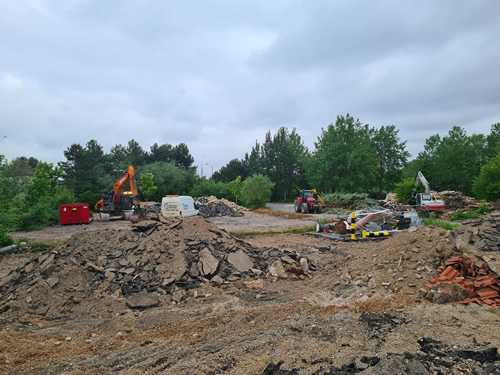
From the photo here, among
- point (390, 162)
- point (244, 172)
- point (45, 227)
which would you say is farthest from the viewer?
point (244, 172)

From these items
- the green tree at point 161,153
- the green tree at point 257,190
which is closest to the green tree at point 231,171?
the green tree at point 161,153

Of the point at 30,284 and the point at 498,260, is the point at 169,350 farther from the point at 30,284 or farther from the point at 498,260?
the point at 498,260

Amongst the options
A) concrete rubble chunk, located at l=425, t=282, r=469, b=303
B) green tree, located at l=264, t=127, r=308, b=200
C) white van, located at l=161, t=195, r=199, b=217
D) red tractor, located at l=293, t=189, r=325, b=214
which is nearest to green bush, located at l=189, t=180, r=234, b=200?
green tree, located at l=264, t=127, r=308, b=200

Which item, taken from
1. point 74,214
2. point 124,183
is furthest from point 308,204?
point 74,214

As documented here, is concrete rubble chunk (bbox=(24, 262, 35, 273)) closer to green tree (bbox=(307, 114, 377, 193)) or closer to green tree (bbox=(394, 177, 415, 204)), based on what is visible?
green tree (bbox=(394, 177, 415, 204))

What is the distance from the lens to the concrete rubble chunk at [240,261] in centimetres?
886

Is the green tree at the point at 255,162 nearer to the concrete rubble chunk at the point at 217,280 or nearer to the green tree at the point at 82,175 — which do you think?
the green tree at the point at 82,175

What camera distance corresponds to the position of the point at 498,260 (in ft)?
21.0

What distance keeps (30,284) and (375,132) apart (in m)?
55.7

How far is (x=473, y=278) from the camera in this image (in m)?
6.17

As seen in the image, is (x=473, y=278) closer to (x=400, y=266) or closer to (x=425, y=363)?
(x=400, y=266)

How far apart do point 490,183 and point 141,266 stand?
29.9 meters

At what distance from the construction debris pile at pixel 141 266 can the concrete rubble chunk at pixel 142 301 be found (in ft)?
0.07

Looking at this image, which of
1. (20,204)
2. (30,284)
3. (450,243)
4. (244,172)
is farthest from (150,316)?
(244,172)
